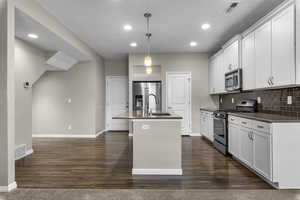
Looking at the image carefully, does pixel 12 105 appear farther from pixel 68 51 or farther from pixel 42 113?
pixel 42 113

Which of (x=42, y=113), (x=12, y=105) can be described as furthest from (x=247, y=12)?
(x=42, y=113)

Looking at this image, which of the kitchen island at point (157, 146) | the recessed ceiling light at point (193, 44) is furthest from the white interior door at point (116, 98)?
the kitchen island at point (157, 146)

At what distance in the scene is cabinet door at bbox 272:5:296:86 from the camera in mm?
2516

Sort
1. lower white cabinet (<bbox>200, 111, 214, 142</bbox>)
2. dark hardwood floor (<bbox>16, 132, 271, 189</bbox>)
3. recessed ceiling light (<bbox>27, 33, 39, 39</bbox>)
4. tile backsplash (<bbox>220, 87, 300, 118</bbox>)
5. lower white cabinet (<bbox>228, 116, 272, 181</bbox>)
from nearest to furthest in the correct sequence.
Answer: lower white cabinet (<bbox>228, 116, 272, 181</bbox>), dark hardwood floor (<bbox>16, 132, 271, 189</bbox>), tile backsplash (<bbox>220, 87, 300, 118</bbox>), recessed ceiling light (<bbox>27, 33, 39, 39</bbox>), lower white cabinet (<bbox>200, 111, 214, 142</bbox>)

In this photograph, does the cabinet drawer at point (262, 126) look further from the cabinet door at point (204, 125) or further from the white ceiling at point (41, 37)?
the white ceiling at point (41, 37)

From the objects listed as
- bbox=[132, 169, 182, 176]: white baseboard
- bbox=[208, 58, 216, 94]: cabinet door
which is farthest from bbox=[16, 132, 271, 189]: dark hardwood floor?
bbox=[208, 58, 216, 94]: cabinet door

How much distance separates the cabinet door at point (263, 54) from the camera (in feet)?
9.91

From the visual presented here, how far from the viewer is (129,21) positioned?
3.76 metres

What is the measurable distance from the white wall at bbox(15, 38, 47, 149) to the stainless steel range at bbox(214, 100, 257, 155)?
4.41 meters

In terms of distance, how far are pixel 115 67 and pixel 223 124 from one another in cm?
463

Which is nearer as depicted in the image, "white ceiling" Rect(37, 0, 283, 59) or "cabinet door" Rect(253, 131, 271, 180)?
"cabinet door" Rect(253, 131, 271, 180)

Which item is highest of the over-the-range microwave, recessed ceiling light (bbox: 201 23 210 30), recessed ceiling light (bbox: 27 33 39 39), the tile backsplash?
recessed ceiling light (bbox: 201 23 210 30)

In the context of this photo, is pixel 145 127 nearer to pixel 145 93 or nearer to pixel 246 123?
Answer: pixel 246 123

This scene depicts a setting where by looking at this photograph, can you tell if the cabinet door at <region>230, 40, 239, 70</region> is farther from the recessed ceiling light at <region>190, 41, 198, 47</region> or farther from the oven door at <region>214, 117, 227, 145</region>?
the oven door at <region>214, 117, 227, 145</region>
